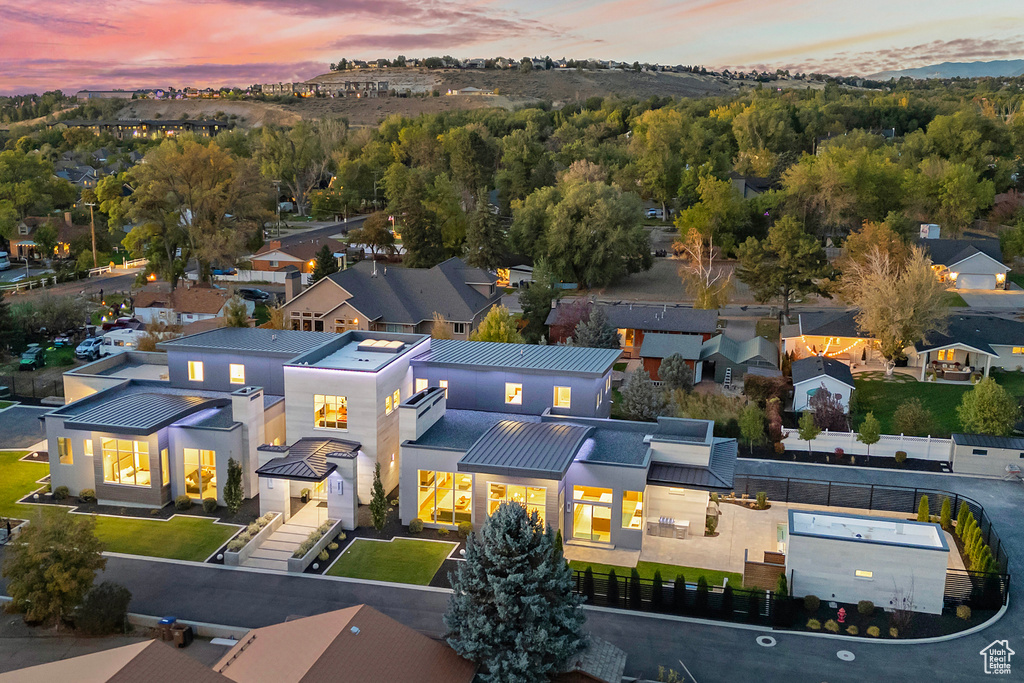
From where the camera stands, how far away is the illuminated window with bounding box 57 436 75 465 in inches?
1191

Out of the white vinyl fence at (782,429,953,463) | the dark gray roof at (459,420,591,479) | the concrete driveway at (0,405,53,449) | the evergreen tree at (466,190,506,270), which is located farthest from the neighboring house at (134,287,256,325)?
the white vinyl fence at (782,429,953,463)

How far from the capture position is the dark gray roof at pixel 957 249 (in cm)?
6825

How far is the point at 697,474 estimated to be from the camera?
2797 centimetres

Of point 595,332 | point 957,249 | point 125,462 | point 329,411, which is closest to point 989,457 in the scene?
point 595,332

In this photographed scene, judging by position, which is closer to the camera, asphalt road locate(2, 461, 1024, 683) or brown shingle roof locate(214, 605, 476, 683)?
brown shingle roof locate(214, 605, 476, 683)

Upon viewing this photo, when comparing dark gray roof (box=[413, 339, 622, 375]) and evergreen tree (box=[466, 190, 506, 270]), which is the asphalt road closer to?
dark gray roof (box=[413, 339, 622, 375])

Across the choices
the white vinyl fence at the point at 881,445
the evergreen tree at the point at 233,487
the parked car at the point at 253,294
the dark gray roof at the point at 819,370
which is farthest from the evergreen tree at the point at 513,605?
the parked car at the point at 253,294

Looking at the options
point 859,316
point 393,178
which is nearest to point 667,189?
point 393,178

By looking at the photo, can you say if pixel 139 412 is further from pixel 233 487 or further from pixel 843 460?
pixel 843 460

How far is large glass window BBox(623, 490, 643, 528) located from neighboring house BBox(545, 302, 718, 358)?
2316 cm

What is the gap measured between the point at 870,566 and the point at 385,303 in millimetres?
36831

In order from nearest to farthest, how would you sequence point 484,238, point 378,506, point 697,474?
point 378,506
point 697,474
point 484,238

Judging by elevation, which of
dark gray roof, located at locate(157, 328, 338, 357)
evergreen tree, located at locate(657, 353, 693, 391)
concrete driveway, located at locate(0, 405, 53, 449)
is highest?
dark gray roof, located at locate(157, 328, 338, 357)

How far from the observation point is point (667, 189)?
103 m
